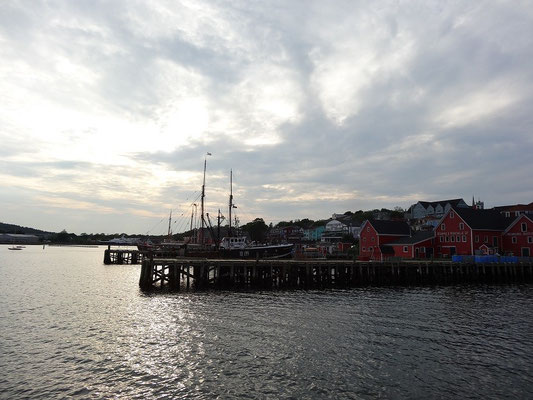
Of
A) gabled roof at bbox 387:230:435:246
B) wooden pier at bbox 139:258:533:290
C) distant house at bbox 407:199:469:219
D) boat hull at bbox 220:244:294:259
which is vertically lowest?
wooden pier at bbox 139:258:533:290

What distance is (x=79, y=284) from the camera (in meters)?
44.0

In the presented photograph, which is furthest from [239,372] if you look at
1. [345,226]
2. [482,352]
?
[345,226]

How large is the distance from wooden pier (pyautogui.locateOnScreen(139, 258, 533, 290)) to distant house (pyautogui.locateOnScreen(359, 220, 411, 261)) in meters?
18.0

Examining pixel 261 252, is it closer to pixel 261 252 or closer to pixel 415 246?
pixel 261 252

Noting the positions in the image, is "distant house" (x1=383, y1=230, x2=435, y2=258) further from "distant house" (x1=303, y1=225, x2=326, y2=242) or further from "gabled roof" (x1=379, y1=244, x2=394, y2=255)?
"distant house" (x1=303, y1=225, x2=326, y2=242)

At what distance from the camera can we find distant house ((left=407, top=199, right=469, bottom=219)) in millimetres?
114438

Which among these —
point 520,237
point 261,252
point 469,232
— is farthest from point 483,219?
point 261,252

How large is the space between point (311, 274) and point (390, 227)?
34212mm

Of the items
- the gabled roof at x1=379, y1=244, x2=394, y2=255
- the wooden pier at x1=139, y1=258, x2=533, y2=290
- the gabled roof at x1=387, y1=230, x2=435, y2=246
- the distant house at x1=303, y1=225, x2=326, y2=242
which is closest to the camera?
the wooden pier at x1=139, y1=258, x2=533, y2=290

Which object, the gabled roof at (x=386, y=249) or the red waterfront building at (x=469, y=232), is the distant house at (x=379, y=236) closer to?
the gabled roof at (x=386, y=249)

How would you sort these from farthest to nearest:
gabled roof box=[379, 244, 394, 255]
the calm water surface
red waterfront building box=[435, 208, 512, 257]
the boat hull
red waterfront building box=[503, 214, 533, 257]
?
1. gabled roof box=[379, 244, 394, 255]
2. the boat hull
3. red waterfront building box=[435, 208, 512, 257]
4. red waterfront building box=[503, 214, 533, 257]
5. the calm water surface

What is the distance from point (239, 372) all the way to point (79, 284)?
36601 millimetres


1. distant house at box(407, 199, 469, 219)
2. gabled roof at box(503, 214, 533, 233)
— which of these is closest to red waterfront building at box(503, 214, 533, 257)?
gabled roof at box(503, 214, 533, 233)

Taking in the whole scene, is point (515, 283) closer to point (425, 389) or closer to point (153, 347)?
point (425, 389)
